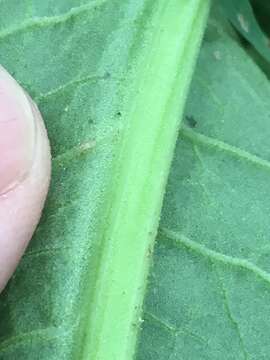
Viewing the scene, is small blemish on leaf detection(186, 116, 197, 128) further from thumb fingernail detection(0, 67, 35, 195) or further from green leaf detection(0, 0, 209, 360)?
thumb fingernail detection(0, 67, 35, 195)

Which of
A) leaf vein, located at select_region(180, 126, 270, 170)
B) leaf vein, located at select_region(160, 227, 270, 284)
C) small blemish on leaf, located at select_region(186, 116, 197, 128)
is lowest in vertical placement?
leaf vein, located at select_region(160, 227, 270, 284)

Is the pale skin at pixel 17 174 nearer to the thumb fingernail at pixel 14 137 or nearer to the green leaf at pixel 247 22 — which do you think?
the thumb fingernail at pixel 14 137

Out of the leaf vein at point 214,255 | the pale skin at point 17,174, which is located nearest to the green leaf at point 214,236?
the leaf vein at point 214,255

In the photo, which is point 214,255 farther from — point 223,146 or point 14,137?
point 14,137

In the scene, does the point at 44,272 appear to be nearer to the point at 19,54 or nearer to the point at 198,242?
the point at 198,242

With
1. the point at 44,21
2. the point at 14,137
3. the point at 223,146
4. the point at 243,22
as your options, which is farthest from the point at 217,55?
the point at 14,137

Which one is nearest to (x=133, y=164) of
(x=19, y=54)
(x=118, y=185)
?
(x=118, y=185)

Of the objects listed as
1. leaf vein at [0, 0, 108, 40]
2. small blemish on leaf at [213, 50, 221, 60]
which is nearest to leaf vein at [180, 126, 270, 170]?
small blemish on leaf at [213, 50, 221, 60]
